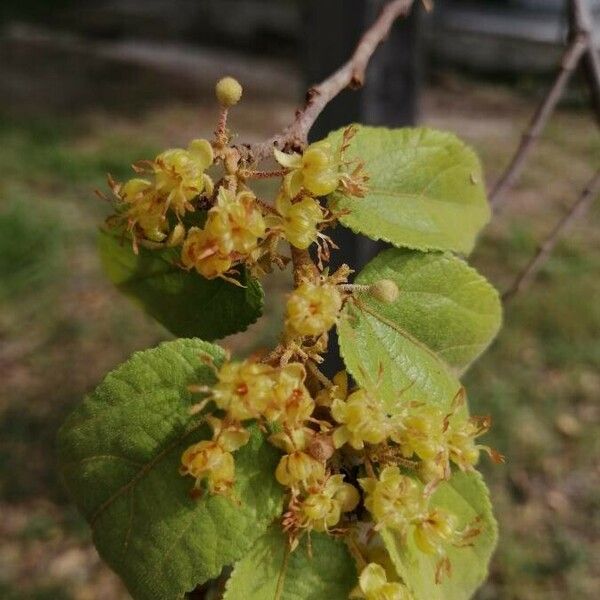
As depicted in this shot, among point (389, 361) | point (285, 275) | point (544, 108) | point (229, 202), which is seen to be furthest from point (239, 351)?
point (229, 202)

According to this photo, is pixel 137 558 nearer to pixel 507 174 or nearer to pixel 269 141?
pixel 269 141

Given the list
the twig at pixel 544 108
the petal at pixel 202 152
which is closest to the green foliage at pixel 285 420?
the petal at pixel 202 152

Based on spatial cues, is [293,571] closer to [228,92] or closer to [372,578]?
[372,578]

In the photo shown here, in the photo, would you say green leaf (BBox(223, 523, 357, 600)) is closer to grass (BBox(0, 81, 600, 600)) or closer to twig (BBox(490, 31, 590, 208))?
twig (BBox(490, 31, 590, 208))

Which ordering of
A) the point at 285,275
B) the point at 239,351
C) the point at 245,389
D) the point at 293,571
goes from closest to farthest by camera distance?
the point at 245,389 < the point at 293,571 < the point at 239,351 < the point at 285,275

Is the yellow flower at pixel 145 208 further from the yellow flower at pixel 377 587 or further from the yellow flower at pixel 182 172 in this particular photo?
the yellow flower at pixel 377 587

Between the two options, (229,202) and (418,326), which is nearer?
(229,202)

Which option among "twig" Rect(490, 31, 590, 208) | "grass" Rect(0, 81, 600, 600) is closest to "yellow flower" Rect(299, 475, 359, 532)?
"twig" Rect(490, 31, 590, 208)
